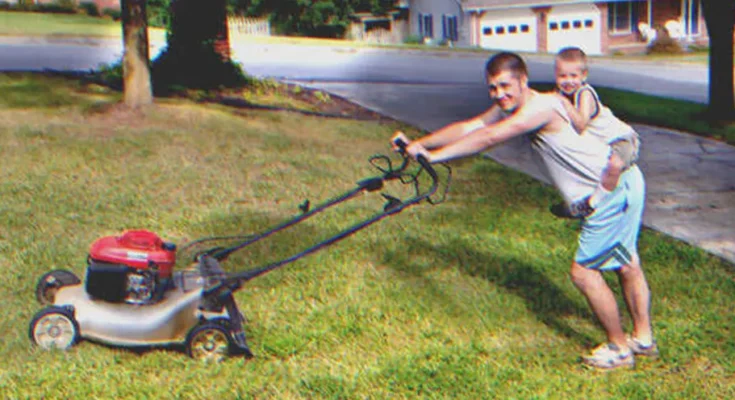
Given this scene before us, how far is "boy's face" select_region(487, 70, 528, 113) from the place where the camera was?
4578 mm

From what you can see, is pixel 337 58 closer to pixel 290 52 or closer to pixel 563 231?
pixel 290 52

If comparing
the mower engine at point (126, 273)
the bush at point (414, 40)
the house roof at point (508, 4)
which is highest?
the house roof at point (508, 4)

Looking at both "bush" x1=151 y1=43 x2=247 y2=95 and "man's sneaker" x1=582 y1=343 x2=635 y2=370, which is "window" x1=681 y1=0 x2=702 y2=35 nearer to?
"bush" x1=151 y1=43 x2=247 y2=95

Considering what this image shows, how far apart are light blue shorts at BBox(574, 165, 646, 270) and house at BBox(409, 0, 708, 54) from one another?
39.6m

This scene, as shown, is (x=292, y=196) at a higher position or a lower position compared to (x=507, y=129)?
lower

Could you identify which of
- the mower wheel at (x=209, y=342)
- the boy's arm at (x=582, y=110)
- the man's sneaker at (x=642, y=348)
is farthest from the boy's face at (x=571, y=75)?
the mower wheel at (x=209, y=342)

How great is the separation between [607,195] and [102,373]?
2439 millimetres

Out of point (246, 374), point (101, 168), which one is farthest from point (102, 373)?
point (101, 168)

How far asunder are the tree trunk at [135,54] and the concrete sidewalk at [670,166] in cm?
331

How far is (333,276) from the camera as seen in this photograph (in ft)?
19.9

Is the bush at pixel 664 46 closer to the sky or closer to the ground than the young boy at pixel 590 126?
closer to the ground

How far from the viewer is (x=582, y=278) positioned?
4727mm

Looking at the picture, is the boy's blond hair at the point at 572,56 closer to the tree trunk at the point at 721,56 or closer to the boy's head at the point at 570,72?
the boy's head at the point at 570,72

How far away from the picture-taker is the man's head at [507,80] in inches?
179
